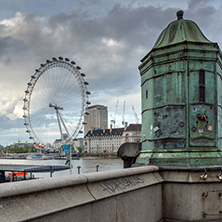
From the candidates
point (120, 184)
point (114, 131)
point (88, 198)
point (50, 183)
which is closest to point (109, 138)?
point (114, 131)

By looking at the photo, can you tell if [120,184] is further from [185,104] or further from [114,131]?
[114,131]

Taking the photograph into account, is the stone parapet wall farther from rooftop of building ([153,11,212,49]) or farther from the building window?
rooftop of building ([153,11,212,49])

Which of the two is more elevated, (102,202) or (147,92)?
(147,92)

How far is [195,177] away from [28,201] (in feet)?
11.8

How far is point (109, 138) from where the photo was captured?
175m

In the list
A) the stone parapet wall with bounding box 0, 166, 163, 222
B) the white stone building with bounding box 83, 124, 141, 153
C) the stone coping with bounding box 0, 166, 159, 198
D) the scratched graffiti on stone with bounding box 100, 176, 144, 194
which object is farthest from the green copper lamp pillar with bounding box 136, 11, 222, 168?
the white stone building with bounding box 83, 124, 141, 153

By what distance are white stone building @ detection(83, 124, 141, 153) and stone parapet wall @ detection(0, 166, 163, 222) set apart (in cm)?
14767

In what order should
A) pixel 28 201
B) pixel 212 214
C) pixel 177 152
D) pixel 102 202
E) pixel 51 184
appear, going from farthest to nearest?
1. pixel 177 152
2. pixel 212 214
3. pixel 102 202
4. pixel 51 184
5. pixel 28 201

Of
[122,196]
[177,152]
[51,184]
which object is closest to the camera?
[51,184]

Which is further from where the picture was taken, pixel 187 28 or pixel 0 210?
pixel 187 28

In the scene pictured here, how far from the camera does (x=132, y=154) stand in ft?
22.4

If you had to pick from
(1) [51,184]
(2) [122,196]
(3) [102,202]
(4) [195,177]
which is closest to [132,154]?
(4) [195,177]

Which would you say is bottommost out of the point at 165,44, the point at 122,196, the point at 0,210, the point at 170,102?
the point at 122,196

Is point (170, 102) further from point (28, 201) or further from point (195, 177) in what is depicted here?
point (28, 201)
